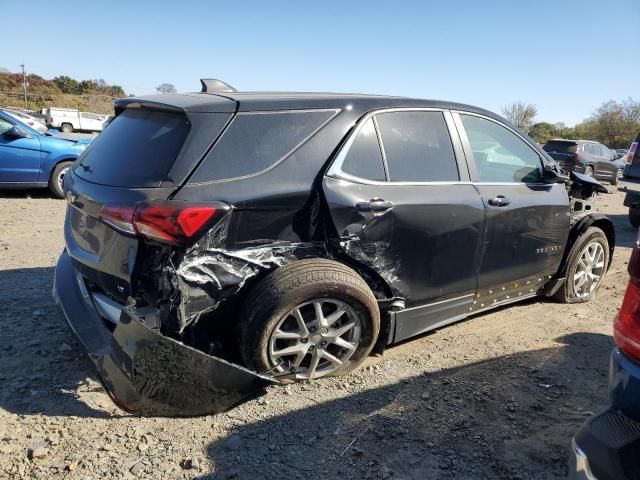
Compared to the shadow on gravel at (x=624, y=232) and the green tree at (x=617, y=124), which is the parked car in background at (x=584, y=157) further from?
the green tree at (x=617, y=124)

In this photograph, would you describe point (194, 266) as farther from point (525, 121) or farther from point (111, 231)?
point (525, 121)

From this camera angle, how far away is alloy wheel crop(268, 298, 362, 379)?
2.88 metres

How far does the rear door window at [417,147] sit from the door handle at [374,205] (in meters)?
0.22

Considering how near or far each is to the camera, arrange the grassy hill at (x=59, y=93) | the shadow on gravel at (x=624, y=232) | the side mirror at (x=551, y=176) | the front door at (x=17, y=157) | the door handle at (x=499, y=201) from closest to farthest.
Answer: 1. the door handle at (x=499, y=201)
2. the side mirror at (x=551, y=176)
3. the shadow on gravel at (x=624, y=232)
4. the front door at (x=17, y=157)
5. the grassy hill at (x=59, y=93)

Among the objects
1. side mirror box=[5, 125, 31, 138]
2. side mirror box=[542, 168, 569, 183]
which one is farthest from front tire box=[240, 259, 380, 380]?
side mirror box=[5, 125, 31, 138]

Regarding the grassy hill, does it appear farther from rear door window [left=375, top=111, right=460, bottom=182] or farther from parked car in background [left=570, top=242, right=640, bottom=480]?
parked car in background [left=570, top=242, right=640, bottom=480]

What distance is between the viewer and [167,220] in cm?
247

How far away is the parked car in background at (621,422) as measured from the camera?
4.98ft

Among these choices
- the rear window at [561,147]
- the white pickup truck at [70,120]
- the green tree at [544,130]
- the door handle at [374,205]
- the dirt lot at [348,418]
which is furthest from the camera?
the green tree at [544,130]

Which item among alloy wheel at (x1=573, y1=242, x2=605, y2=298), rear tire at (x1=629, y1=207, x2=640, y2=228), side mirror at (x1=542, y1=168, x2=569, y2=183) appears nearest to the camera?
side mirror at (x1=542, y1=168, x2=569, y2=183)

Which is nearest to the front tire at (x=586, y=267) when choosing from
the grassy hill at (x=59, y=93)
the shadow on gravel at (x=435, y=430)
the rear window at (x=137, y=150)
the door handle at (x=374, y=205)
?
the shadow on gravel at (x=435, y=430)

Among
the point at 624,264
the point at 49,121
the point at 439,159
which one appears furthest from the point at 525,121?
the point at 439,159

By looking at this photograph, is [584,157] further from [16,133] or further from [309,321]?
[309,321]

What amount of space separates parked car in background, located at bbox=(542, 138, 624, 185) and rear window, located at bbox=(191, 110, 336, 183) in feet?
53.5
